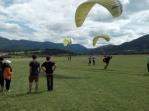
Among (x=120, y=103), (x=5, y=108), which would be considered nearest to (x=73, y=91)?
(x=120, y=103)

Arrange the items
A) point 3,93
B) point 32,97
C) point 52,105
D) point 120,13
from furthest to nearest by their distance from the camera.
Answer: point 120,13 → point 3,93 → point 32,97 → point 52,105

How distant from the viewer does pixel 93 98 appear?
1659 cm

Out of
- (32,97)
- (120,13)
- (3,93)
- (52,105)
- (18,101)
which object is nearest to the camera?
(52,105)

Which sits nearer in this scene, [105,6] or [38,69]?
[38,69]

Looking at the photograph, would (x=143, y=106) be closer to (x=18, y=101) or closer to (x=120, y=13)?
(x=18, y=101)

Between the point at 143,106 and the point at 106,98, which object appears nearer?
the point at 143,106

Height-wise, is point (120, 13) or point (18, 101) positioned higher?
point (120, 13)

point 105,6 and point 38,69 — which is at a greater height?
point 105,6

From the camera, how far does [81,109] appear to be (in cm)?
1351

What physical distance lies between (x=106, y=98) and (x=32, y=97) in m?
3.39

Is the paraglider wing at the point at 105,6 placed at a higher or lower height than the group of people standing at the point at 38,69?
higher

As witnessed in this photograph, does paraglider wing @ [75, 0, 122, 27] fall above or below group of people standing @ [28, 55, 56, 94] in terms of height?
above

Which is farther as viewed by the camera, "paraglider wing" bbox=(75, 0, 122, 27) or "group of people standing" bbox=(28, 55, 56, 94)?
"paraglider wing" bbox=(75, 0, 122, 27)

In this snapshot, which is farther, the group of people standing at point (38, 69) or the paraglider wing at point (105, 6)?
the paraglider wing at point (105, 6)
